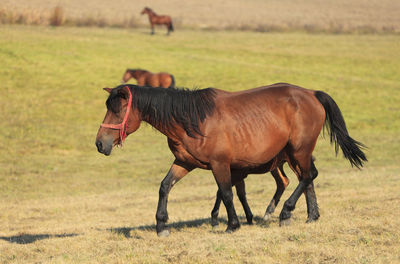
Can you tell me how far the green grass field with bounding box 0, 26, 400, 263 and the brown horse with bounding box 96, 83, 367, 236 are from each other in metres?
0.87

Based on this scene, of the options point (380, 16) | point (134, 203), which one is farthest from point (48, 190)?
point (380, 16)

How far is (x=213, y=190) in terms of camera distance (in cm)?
1574

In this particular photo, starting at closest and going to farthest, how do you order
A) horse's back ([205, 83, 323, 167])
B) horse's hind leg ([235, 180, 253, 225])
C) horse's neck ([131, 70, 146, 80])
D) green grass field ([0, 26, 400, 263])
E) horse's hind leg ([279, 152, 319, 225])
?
green grass field ([0, 26, 400, 263]), horse's back ([205, 83, 323, 167]), horse's hind leg ([279, 152, 319, 225]), horse's hind leg ([235, 180, 253, 225]), horse's neck ([131, 70, 146, 80])

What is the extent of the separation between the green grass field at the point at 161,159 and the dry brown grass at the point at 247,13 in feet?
14.5

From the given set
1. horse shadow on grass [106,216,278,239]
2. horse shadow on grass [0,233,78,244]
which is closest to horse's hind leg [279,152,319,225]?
horse shadow on grass [106,216,278,239]

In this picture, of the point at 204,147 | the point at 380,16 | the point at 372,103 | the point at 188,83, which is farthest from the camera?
the point at 380,16

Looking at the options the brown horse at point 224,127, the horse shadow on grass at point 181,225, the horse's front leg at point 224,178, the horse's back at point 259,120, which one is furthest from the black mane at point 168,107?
the horse shadow on grass at point 181,225

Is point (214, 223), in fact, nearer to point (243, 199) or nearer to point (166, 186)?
point (243, 199)

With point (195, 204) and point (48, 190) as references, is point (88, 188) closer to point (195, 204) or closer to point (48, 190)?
point (48, 190)

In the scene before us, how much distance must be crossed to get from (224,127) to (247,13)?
6343 centimetres

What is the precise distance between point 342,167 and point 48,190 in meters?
9.19

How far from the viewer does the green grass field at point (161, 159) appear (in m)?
7.55

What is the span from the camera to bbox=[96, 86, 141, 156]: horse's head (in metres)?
8.05

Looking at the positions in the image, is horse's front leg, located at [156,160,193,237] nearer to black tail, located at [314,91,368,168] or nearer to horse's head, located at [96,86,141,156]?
horse's head, located at [96,86,141,156]
